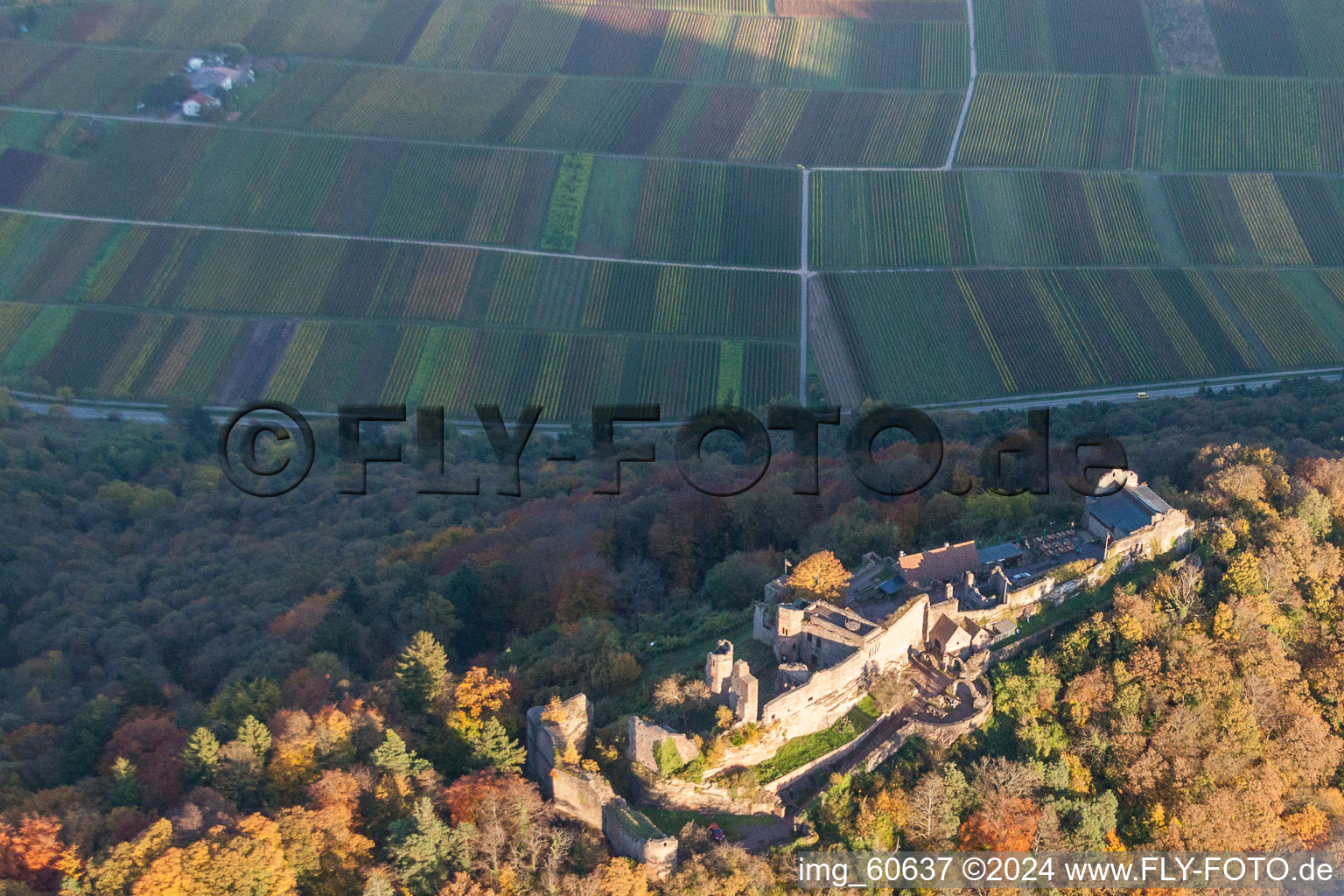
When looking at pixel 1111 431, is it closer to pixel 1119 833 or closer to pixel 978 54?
pixel 1119 833

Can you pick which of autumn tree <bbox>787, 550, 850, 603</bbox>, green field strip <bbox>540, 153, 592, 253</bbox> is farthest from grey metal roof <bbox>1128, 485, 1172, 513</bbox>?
green field strip <bbox>540, 153, 592, 253</bbox>

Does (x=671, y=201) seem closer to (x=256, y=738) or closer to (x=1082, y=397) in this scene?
(x=1082, y=397)

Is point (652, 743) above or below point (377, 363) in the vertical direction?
below

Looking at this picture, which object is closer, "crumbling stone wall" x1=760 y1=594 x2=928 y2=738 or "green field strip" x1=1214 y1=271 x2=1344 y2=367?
"crumbling stone wall" x1=760 y1=594 x2=928 y2=738

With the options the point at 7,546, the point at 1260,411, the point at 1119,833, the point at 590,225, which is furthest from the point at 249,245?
the point at 1119,833

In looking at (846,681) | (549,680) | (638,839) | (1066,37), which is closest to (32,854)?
(549,680)

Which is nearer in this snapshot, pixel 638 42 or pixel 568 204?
pixel 568 204

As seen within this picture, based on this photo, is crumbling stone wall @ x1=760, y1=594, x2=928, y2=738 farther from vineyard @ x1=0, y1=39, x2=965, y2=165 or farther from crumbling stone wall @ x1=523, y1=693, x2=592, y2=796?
vineyard @ x1=0, y1=39, x2=965, y2=165

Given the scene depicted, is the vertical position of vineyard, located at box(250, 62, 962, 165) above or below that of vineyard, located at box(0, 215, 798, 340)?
above
